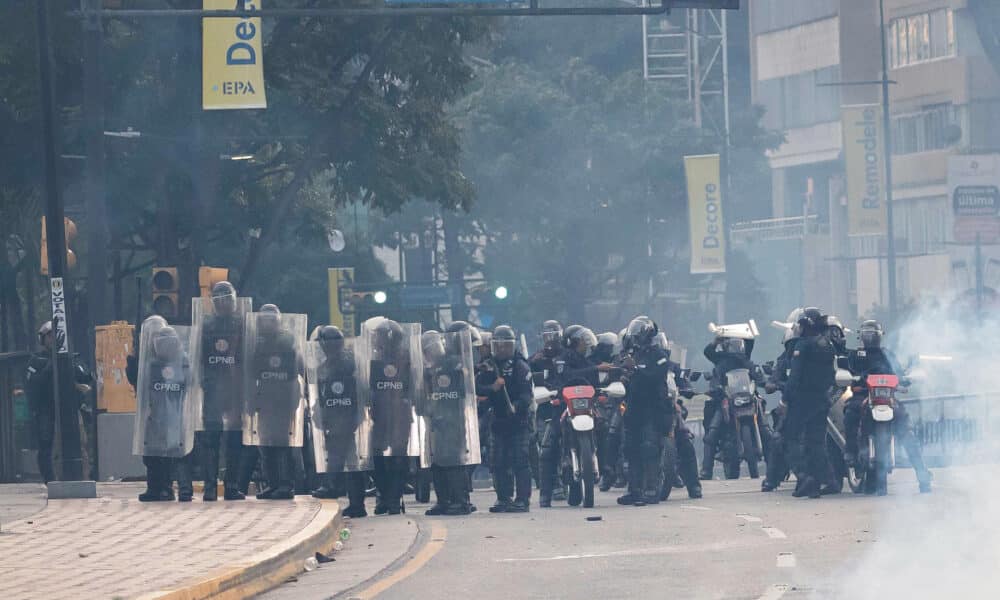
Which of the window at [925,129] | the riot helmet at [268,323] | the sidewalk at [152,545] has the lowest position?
the sidewalk at [152,545]

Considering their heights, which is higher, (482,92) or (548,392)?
(482,92)

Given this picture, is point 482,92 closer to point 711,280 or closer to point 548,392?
point 711,280

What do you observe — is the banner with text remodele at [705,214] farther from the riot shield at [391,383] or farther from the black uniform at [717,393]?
the riot shield at [391,383]

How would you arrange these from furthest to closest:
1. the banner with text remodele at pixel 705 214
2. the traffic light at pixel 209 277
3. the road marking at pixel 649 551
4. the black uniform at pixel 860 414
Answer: the banner with text remodele at pixel 705 214 → the traffic light at pixel 209 277 → the black uniform at pixel 860 414 → the road marking at pixel 649 551

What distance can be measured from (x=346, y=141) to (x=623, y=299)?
2461cm

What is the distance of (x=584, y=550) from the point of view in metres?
14.7

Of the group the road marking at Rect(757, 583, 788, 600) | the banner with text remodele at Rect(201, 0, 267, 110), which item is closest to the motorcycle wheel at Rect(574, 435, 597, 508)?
the road marking at Rect(757, 583, 788, 600)

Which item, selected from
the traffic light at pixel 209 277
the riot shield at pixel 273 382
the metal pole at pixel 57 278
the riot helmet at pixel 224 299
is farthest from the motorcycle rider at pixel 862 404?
the traffic light at pixel 209 277

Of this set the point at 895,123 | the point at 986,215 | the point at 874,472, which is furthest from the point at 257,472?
the point at 895,123

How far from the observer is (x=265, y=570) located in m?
13.2

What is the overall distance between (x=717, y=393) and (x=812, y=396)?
368 cm

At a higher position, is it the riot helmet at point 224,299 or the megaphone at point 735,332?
the riot helmet at point 224,299

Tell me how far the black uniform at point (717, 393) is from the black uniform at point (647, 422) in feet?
12.3

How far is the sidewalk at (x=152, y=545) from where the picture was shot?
12.3 metres
